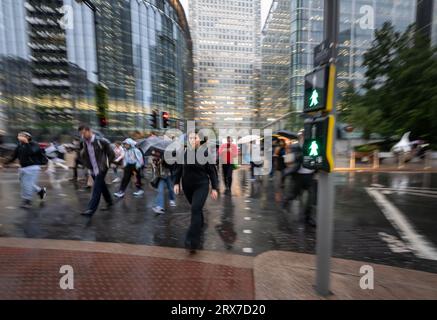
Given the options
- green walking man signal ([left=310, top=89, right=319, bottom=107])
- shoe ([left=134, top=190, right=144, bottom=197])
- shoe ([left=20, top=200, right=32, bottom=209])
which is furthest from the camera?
shoe ([left=134, top=190, right=144, bottom=197])

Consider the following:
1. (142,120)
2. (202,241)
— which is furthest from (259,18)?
(202,241)

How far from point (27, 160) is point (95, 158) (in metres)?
1.96

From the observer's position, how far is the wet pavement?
411 cm

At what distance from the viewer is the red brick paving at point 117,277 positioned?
2.73m

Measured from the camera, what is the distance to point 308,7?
4628cm

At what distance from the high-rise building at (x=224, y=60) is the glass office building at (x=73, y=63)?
79349 mm

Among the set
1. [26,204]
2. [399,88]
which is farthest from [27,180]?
[399,88]

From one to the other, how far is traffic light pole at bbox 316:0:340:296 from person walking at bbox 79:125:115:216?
4688 mm

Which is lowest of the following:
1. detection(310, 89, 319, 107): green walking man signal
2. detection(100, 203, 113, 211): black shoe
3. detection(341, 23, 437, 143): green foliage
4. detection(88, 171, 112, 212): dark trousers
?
detection(100, 203, 113, 211): black shoe

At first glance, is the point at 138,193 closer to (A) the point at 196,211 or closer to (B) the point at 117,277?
(A) the point at 196,211

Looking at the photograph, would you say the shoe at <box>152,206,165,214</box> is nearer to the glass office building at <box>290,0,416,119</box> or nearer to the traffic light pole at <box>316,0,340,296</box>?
the traffic light pole at <box>316,0,340,296</box>

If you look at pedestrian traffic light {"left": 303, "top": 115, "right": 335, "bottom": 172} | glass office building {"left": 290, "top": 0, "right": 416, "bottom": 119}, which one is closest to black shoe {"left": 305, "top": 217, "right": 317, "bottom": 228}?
pedestrian traffic light {"left": 303, "top": 115, "right": 335, "bottom": 172}

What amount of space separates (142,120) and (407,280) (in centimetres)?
6156
